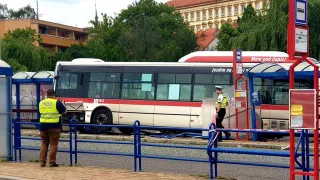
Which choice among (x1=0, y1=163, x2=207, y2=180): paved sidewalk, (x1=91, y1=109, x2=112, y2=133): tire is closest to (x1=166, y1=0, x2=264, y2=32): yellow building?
(x1=91, y1=109, x2=112, y2=133): tire

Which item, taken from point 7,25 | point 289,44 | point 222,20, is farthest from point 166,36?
point 289,44

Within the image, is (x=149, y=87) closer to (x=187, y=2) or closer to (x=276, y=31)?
(x=276, y=31)

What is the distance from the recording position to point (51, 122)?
13922 millimetres

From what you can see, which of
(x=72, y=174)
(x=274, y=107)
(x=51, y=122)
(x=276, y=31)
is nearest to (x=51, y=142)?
(x=51, y=122)

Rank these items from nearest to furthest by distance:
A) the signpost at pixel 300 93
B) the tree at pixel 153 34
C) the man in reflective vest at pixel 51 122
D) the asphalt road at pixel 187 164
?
the signpost at pixel 300 93 < the asphalt road at pixel 187 164 < the man in reflective vest at pixel 51 122 < the tree at pixel 153 34

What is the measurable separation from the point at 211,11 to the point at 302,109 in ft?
422

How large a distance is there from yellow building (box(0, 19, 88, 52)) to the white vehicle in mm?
67280

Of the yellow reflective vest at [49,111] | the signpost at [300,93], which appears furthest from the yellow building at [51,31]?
the signpost at [300,93]

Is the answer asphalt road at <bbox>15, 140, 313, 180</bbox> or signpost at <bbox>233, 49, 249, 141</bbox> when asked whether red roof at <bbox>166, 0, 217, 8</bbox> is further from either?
asphalt road at <bbox>15, 140, 313, 180</bbox>

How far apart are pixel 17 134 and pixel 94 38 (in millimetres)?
72419

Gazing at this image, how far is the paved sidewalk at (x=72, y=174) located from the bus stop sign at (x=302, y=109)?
3313 millimetres

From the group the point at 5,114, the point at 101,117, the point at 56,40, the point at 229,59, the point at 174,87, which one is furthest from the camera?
the point at 56,40

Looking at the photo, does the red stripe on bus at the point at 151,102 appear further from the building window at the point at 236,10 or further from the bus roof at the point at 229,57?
the building window at the point at 236,10

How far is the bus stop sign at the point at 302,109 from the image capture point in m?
8.89
